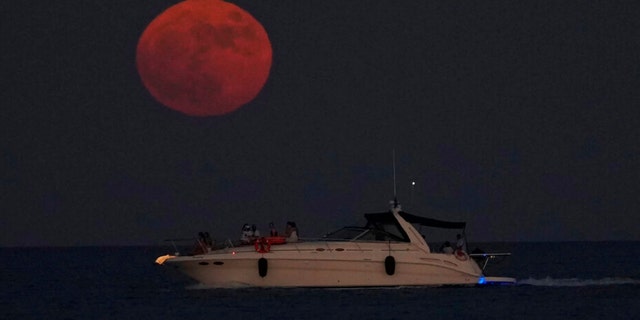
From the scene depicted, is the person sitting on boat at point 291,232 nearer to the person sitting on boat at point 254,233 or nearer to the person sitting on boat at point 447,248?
the person sitting on boat at point 254,233

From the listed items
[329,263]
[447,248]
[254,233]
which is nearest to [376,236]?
[329,263]

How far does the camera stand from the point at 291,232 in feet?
133

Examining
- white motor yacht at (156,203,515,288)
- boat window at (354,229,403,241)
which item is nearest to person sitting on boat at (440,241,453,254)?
white motor yacht at (156,203,515,288)

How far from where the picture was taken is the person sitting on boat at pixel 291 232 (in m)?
40.3

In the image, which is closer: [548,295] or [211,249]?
[211,249]

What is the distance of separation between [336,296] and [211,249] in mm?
4470

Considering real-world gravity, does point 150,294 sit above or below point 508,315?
above

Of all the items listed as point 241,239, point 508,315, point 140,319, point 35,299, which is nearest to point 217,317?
point 140,319

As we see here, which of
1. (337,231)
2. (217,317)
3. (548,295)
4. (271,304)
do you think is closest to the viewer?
(217,317)

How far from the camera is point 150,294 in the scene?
45.3 metres

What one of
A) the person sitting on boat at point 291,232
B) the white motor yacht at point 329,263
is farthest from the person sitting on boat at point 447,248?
the person sitting on boat at point 291,232

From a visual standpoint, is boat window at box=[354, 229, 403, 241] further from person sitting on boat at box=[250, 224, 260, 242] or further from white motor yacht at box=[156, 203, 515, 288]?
person sitting on boat at box=[250, 224, 260, 242]

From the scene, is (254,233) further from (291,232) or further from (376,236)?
(376,236)

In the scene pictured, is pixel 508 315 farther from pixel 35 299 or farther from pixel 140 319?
pixel 35 299
